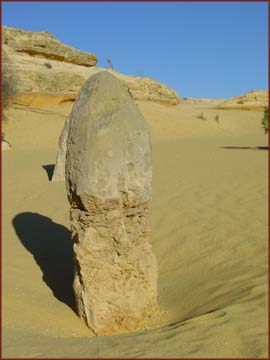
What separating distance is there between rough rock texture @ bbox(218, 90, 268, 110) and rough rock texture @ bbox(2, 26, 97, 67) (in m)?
11.2

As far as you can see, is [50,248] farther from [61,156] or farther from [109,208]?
[61,156]

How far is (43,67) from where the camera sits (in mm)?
19250

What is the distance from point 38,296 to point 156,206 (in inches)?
126

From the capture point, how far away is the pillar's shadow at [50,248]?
16.1ft

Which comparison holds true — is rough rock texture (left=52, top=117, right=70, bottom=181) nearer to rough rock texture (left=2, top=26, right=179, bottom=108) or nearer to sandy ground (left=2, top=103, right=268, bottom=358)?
sandy ground (left=2, top=103, right=268, bottom=358)

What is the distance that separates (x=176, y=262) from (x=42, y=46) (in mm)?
16661

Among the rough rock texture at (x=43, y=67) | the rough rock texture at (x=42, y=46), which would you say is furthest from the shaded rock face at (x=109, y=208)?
the rough rock texture at (x=42, y=46)

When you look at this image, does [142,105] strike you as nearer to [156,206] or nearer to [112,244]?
[156,206]

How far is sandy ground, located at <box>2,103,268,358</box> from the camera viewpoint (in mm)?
2986

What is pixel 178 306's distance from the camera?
409 centimetres

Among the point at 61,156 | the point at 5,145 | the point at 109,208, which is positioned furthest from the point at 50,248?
the point at 5,145

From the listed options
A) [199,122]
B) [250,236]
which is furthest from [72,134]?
[199,122]

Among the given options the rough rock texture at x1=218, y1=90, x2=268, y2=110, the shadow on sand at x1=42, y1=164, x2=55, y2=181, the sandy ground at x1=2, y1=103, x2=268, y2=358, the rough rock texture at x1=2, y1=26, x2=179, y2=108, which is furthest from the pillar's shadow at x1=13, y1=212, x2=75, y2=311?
the rough rock texture at x1=218, y1=90, x2=268, y2=110

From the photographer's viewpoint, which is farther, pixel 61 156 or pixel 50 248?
pixel 61 156
